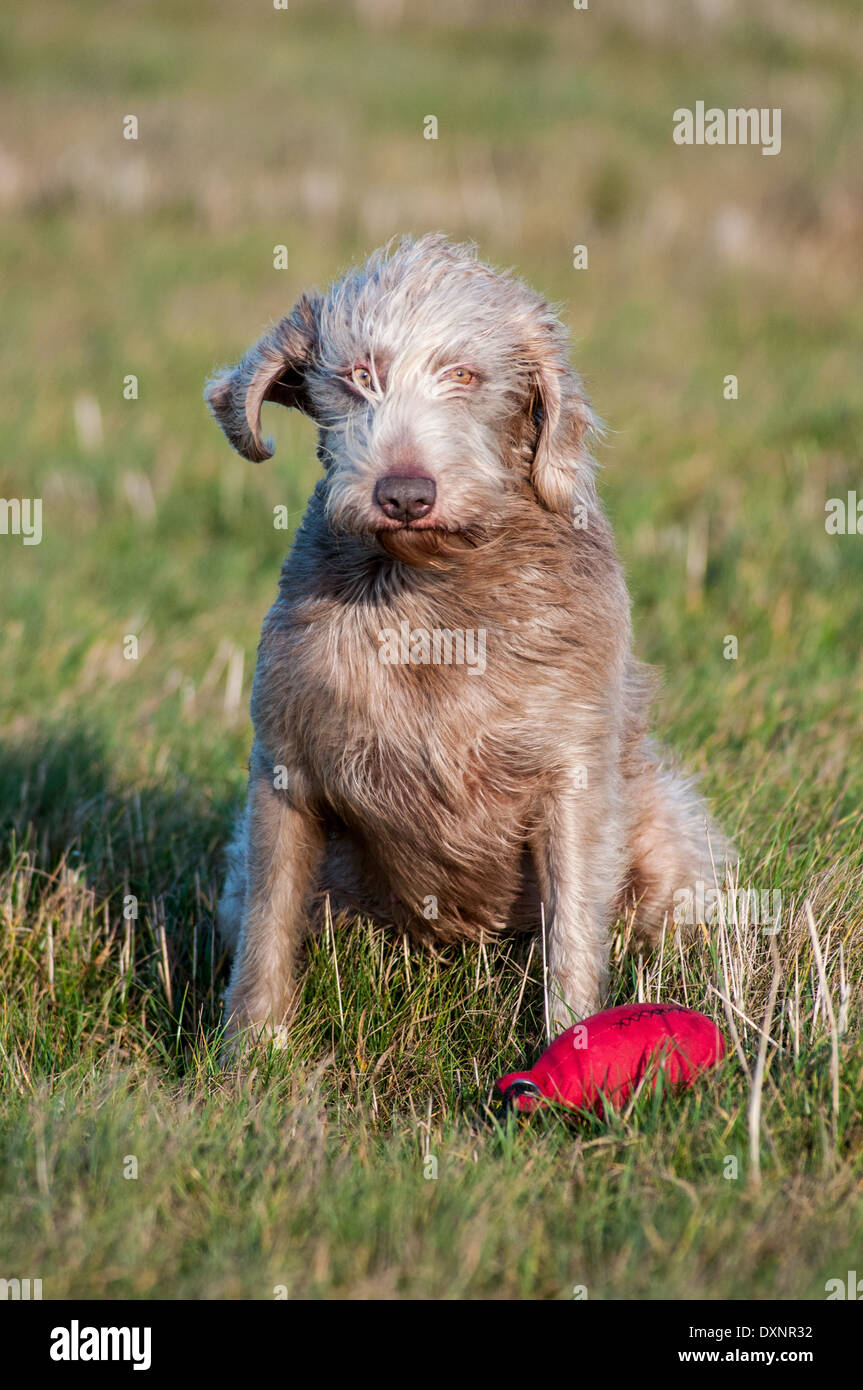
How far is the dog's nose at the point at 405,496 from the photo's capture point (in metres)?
3.42

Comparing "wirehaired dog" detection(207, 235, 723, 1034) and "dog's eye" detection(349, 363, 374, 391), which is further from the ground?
"dog's eye" detection(349, 363, 374, 391)

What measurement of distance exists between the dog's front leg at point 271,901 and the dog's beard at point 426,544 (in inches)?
31.4

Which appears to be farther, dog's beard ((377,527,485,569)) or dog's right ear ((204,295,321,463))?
dog's right ear ((204,295,321,463))

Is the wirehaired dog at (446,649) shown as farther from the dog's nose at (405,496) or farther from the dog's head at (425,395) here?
the dog's nose at (405,496)

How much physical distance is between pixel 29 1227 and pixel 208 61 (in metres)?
23.4

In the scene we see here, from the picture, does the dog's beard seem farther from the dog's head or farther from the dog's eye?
the dog's eye

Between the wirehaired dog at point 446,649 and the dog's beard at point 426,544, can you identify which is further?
the wirehaired dog at point 446,649

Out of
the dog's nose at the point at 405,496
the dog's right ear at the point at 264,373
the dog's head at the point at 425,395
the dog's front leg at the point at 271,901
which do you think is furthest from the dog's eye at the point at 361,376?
the dog's front leg at the point at 271,901

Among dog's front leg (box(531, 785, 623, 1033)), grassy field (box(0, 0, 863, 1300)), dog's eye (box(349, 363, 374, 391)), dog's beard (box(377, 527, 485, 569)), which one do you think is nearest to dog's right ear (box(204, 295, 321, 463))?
dog's eye (box(349, 363, 374, 391))

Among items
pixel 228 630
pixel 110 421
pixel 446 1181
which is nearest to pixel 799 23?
pixel 110 421

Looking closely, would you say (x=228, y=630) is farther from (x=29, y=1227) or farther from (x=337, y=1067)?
(x=29, y=1227)

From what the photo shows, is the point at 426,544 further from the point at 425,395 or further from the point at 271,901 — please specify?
the point at 271,901

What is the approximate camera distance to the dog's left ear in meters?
3.84

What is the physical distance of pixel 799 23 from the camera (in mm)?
23891
